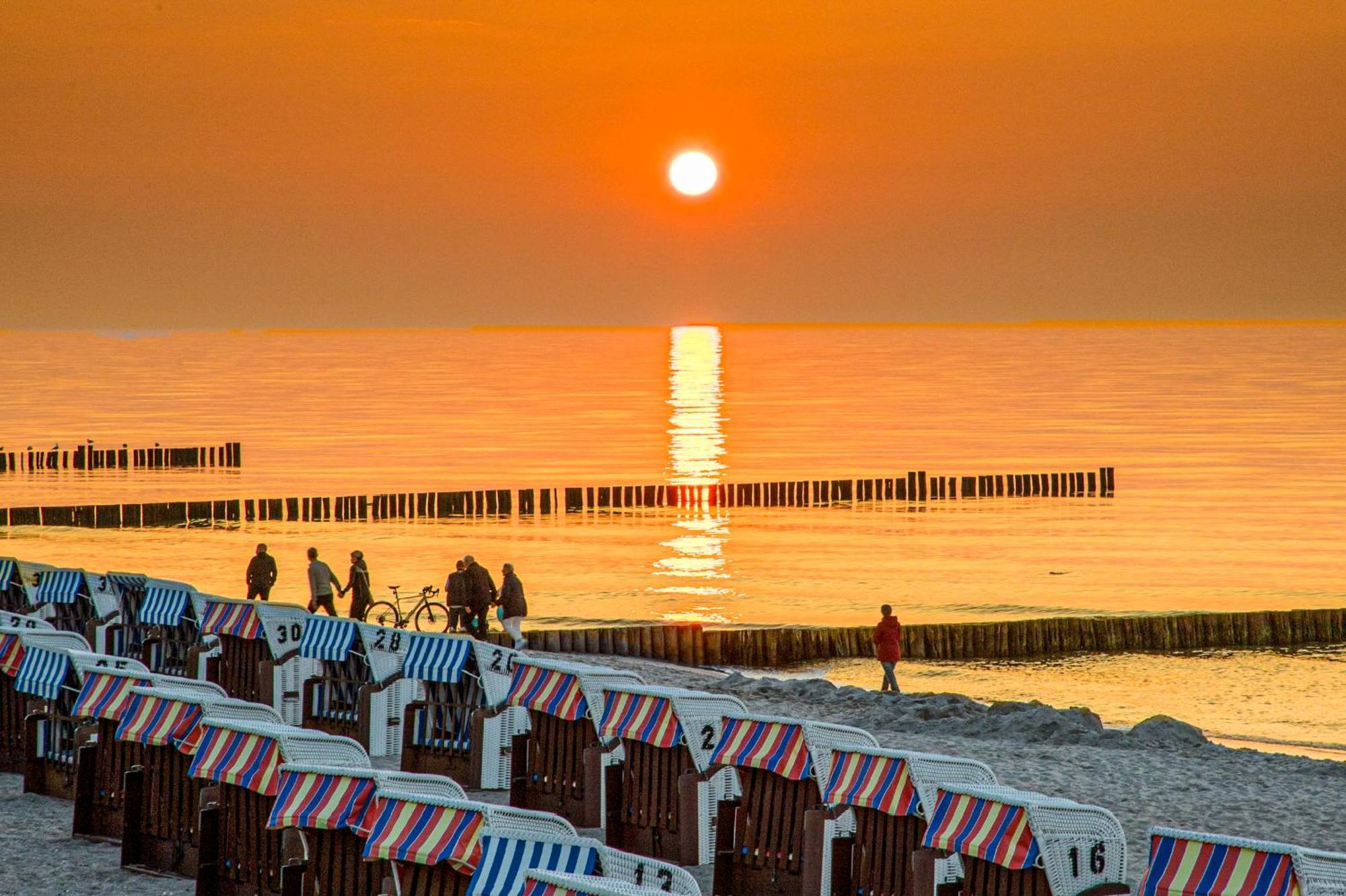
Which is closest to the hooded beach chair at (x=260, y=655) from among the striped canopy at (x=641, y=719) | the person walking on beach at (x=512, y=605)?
the striped canopy at (x=641, y=719)

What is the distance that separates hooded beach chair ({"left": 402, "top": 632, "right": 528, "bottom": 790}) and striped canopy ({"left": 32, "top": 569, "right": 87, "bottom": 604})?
7286mm

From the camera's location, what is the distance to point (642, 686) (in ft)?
45.4

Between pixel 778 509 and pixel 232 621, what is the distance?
5332cm

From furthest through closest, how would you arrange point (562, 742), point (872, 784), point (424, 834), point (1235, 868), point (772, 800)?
point (562, 742)
point (772, 800)
point (872, 784)
point (424, 834)
point (1235, 868)

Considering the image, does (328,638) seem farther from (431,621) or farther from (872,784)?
(431,621)

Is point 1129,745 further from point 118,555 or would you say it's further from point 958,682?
point 118,555

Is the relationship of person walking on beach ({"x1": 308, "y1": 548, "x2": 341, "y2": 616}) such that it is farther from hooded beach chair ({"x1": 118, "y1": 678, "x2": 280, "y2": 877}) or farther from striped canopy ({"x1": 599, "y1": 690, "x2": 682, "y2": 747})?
striped canopy ({"x1": 599, "y1": 690, "x2": 682, "y2": 747})

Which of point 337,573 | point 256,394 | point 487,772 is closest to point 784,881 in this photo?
point 487,772

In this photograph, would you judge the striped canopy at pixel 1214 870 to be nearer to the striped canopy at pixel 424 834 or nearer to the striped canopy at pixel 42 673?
the striped canopy at pixel 424 834

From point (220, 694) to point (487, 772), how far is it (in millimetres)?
3119

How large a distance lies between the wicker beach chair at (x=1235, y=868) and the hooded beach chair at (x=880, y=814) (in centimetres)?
171

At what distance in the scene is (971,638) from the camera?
119ft

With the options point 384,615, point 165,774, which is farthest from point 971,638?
point 165,774

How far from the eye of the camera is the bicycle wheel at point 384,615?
111 feet
